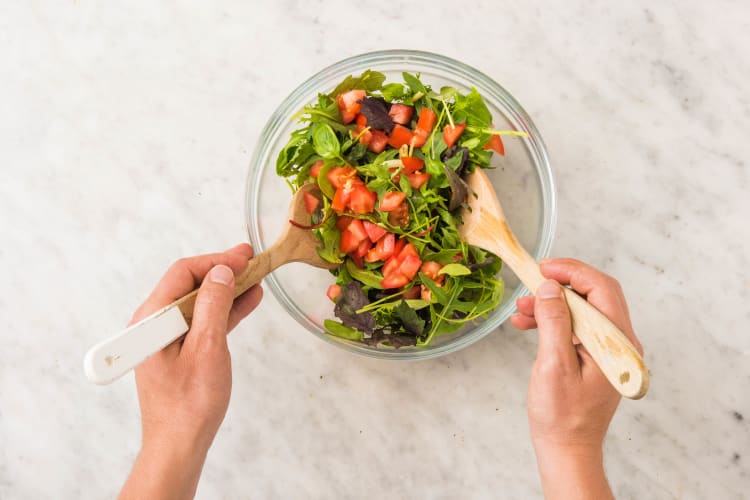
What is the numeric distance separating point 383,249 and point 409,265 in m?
0.08

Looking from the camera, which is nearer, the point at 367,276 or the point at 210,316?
→ the point at 210,316

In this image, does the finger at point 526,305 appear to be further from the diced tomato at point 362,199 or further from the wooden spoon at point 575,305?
the diced tomato at point 362,199

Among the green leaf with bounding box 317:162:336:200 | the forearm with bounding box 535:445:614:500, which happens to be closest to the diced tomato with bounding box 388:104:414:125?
the green leaf with bounding box 317:162:336:200

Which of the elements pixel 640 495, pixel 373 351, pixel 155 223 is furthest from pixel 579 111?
pixel 155 223

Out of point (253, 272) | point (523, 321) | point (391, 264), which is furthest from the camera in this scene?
point (523, 321)

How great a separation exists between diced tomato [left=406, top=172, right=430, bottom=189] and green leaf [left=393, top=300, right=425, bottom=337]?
1.01ft

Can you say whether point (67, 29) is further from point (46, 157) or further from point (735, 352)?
point (735, 352)

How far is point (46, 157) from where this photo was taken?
7.04 feet

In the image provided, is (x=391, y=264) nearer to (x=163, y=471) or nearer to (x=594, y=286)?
(x=594, y=286)

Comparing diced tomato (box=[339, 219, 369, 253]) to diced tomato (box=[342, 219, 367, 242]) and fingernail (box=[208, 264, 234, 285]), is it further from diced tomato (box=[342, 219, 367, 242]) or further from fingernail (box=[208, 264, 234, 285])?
fingernail (box=[208, 264, 234, 285])

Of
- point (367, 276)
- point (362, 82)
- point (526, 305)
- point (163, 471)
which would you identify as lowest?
point (163, 471)

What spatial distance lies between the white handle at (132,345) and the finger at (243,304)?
13.4 inches

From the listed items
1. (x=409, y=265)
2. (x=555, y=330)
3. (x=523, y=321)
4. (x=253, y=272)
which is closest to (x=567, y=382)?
(x=555, y=330)

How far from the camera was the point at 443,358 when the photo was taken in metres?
2.05
